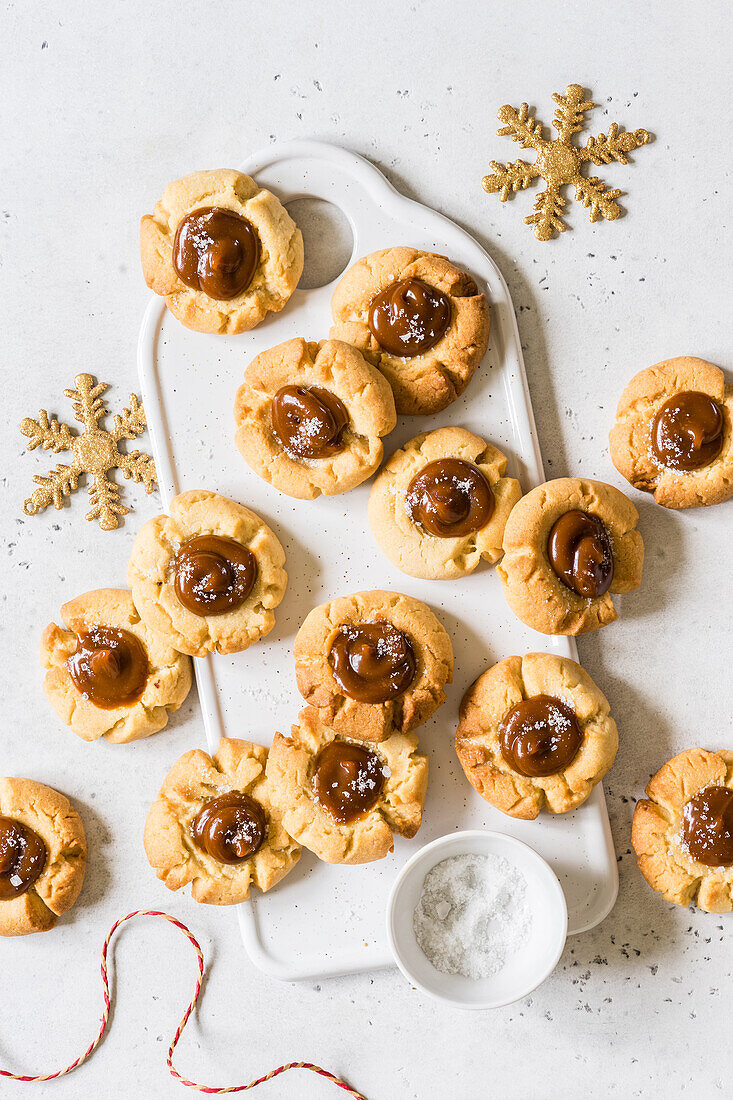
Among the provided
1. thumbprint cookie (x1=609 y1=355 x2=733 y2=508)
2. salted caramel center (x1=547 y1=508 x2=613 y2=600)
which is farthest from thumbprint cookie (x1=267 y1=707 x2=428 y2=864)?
thumbprint cookie (x1=609 y1=355 x2=733 y2=508)

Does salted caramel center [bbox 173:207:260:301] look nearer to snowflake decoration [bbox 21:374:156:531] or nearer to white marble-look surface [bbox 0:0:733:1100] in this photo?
white marble-look surface [bbox 0:0:733:1100]

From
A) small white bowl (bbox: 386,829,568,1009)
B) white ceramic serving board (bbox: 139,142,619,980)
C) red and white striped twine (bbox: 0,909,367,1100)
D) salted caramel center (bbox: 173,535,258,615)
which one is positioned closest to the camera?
small white bowl (bbox: 386,829,568,1009)

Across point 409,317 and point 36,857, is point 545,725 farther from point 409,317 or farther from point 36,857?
point 36,857

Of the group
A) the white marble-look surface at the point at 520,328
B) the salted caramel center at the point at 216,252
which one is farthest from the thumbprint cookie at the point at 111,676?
the salted caramel center at the point at 216,252

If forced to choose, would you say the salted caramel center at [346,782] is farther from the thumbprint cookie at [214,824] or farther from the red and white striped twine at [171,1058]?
the red and white striped twine at [171,1058]

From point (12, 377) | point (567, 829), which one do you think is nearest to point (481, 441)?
point (567, 829)

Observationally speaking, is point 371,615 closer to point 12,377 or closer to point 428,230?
point 428,230
